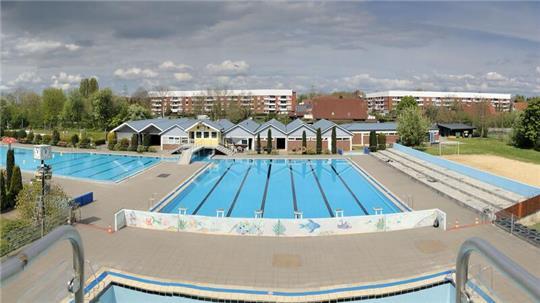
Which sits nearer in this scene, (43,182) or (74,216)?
(43,182)

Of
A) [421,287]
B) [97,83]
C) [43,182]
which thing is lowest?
[421,287]

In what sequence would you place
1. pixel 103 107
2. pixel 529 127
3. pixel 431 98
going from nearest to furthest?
pixel 529 127 → pixel 103 107 → pixel 431 98

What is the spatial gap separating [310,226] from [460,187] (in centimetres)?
1146

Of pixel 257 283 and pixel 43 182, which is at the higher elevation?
pixel 43 182

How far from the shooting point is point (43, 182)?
43.5 feet

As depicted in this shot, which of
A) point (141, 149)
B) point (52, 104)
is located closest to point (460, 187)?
point (141, 149)

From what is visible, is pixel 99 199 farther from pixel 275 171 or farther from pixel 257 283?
pixel 275 171

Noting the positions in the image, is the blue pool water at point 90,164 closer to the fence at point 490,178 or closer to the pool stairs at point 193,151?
the pool stairs at point 193,151

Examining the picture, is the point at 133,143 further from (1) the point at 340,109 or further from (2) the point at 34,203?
(1) the point at 340,109

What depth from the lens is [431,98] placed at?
107 m

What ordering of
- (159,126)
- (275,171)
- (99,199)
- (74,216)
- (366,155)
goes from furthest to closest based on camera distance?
1. (159,126)
2. (366,155)
3. (275,171)
4. (99,199)
5. (74,216)

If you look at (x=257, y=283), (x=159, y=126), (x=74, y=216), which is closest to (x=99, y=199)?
(x=74, y=216)

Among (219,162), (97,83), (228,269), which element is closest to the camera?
(228,269)

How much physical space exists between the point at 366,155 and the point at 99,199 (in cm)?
2507
